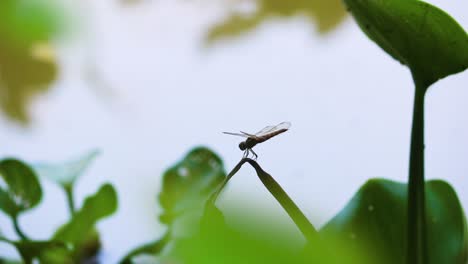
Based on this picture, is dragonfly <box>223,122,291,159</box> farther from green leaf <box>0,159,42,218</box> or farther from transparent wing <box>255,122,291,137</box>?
→ green leaf <box>0,159,42,218</box>

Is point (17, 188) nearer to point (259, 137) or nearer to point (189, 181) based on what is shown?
point (189, 181)

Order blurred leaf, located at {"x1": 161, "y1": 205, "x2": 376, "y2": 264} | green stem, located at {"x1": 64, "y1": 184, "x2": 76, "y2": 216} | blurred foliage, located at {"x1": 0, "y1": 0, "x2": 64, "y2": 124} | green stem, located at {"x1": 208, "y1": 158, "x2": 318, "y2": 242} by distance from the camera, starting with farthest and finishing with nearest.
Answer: blurred foliage, located at {"x1": 0, "y1": 0, "x2": 64, "y2": 124}, green stem, located at {"x1": 64, "y1": 184, "x2": 76, "y2": 216}, green stem, located at {"x1": 208, "y1": 158, "x2": 318, "y2": 242}, blurred leaf, located at {"x1": 161, "y1": 205, "x2": 376, "y2": 264}

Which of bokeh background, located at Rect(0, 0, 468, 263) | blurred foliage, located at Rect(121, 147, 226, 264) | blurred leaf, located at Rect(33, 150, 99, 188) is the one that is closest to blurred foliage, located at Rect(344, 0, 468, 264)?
bokeh background, located at Rect(0, 0, 468, 263)

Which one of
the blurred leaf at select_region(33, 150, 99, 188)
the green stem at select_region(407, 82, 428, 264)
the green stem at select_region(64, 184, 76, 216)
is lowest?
the green stem at select_region(407, 82, 428, 264)

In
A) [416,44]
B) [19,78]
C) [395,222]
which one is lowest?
[395,222]

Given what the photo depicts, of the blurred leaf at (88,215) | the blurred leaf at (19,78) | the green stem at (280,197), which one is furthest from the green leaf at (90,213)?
the green stem at (280,197)

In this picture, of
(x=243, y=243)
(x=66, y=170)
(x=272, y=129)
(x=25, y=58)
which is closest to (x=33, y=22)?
(x=25, y=58)
